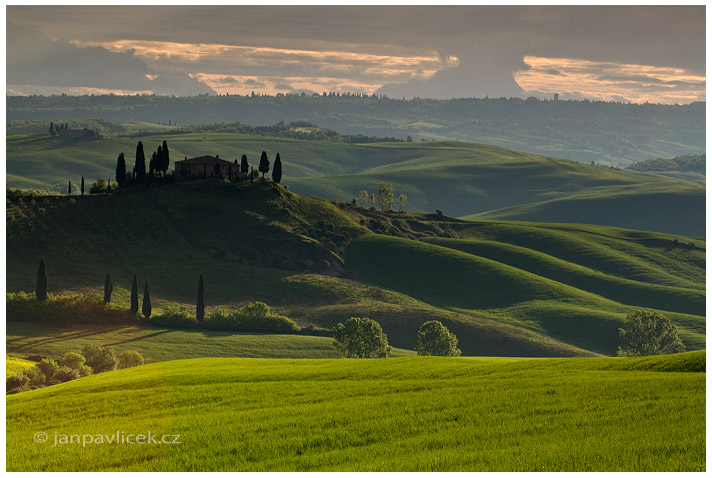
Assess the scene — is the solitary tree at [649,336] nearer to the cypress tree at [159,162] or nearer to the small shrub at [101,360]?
the small shrub at [101,360]

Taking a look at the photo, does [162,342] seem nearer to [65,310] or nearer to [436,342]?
[65,310]

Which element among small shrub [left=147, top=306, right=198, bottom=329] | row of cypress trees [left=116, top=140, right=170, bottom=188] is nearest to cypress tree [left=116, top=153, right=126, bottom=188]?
row of cypress trees [left=116, top=140, right=170, bottom=188]

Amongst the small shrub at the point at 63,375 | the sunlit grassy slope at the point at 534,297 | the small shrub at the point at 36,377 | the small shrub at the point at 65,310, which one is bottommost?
the sunlit grassy slope at the point at 534,297

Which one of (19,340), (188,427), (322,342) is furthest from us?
(322,342)

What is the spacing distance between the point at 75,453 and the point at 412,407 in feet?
51.5

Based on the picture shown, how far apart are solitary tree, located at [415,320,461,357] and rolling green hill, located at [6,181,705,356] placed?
560 inches

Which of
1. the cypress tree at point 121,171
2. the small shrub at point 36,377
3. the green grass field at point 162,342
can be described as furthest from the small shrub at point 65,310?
the small shrub at point 36,377

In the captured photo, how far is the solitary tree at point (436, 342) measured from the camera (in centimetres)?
13175

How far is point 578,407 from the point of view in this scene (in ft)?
119

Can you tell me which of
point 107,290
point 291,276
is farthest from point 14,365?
point 291,276

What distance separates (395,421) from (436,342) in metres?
98.5

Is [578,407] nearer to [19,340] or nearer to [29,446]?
[29,446]

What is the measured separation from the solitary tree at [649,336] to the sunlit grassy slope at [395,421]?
10444cm
